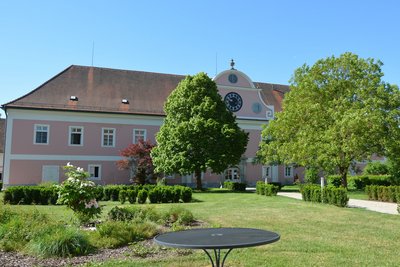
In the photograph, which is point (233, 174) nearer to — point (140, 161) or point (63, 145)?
point (140, 161)

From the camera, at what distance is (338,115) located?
23.1 metres

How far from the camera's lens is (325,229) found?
33.6 feet

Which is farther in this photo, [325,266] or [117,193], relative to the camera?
[117,193]

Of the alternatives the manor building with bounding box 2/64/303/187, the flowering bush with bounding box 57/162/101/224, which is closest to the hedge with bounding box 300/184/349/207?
the flowering bush with bounding box 57/162/101/224

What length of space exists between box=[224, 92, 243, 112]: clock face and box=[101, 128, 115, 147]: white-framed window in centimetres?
1139

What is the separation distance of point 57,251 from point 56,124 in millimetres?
25696

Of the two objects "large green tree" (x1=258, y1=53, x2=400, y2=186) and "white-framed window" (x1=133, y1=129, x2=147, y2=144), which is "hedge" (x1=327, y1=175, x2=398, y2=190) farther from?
"white-framed window" (x1=133, y1=129, x2=147, y2=144)

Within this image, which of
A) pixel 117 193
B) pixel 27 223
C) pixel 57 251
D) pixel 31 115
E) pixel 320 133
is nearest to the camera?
pixel 57 251

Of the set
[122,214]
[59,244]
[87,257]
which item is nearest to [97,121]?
[122,214]

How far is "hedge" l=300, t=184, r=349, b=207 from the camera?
16.5m

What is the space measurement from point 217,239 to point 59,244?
3.58m

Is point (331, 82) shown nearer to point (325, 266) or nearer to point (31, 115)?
point (325, 266)

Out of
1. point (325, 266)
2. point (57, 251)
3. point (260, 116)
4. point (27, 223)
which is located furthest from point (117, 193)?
point (260, 116)

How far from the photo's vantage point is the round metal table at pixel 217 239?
14.5 feet
